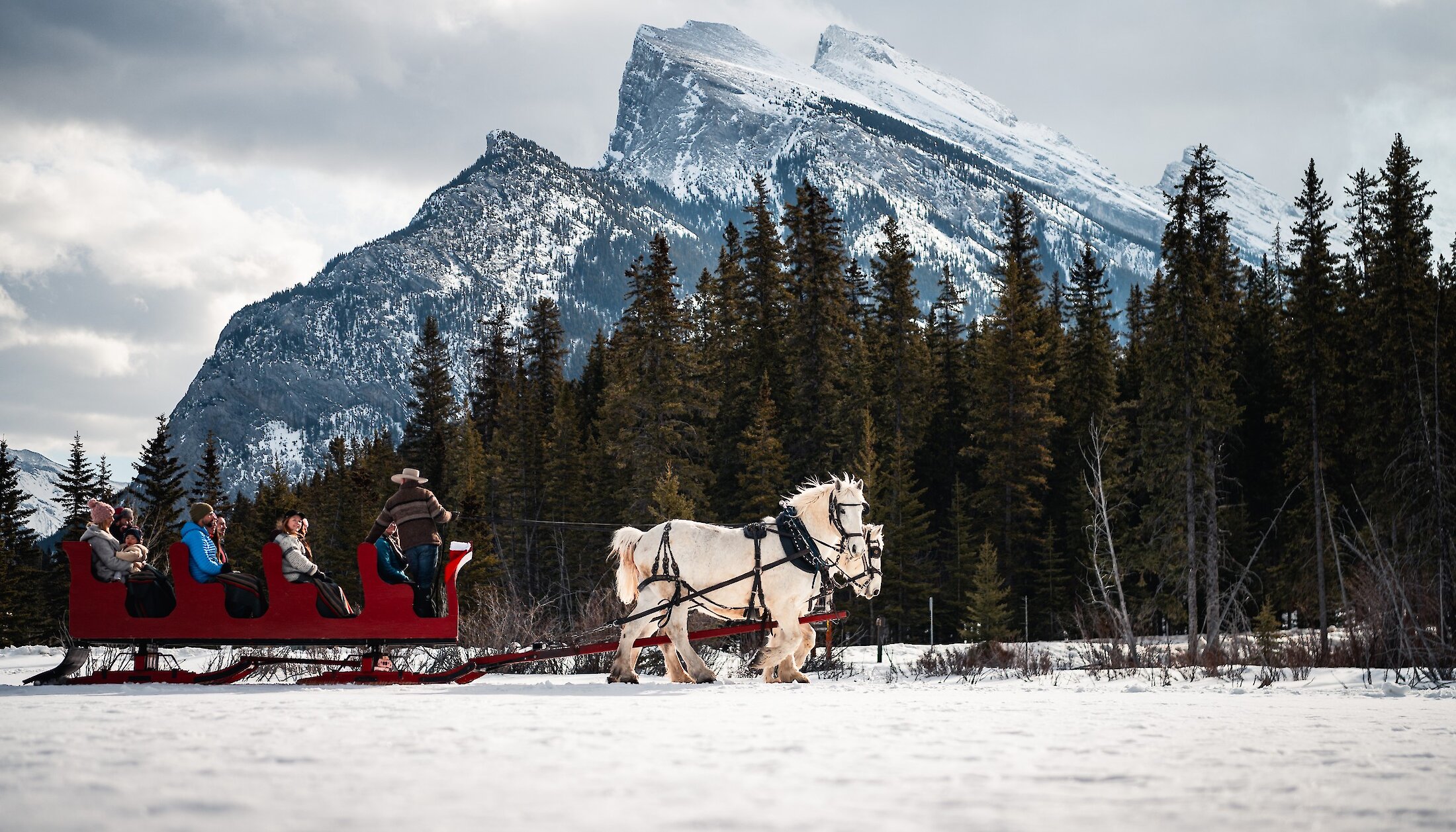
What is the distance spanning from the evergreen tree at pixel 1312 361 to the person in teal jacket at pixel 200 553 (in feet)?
116

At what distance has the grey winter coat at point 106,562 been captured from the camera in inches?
362

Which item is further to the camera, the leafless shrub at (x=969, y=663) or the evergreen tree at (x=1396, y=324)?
the evergreen tree at (x=1396, y=324)

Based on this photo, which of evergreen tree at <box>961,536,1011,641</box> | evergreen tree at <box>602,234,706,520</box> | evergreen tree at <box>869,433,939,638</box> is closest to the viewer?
evergreen tree at <box>961,536,1011,641</box>

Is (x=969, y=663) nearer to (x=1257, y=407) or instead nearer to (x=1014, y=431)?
(x=1014, y=431)

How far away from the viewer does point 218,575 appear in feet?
30.9

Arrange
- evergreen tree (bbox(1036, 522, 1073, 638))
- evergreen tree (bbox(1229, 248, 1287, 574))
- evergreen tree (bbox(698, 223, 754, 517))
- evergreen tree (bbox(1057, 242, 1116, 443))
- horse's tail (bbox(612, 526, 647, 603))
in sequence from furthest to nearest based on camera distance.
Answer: evergreen tree (bbox(1057, 242, 1116, 443))
evergreen tree (bbox(698, 223, 754, 517))
evergreen tree (bbox(1229, 248, 1287, 574))
evergreen tree (bbox(1036, 522, 1073, 638))
horse's tail (bbox(612, 526, 647, 603))

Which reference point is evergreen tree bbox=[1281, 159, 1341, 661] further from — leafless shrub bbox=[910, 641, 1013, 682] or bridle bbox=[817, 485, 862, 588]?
bridle bbox=[817, 485, 862, 588]

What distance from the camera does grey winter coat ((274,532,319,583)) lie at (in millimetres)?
9445

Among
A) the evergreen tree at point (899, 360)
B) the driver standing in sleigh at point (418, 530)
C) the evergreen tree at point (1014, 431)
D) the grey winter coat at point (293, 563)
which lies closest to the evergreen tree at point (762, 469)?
the evergreen tree at point (899, 360)

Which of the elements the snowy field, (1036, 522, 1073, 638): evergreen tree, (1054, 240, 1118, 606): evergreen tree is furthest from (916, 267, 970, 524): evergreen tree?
the snowy field

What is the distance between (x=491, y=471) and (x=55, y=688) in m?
51.2

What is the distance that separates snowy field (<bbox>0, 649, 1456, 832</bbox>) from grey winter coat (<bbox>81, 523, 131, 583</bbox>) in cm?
223

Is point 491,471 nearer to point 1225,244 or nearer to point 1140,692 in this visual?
point 1225,244

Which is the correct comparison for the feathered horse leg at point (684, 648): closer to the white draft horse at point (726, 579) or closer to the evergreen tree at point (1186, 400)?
the white draft horse at point (726, 579)
